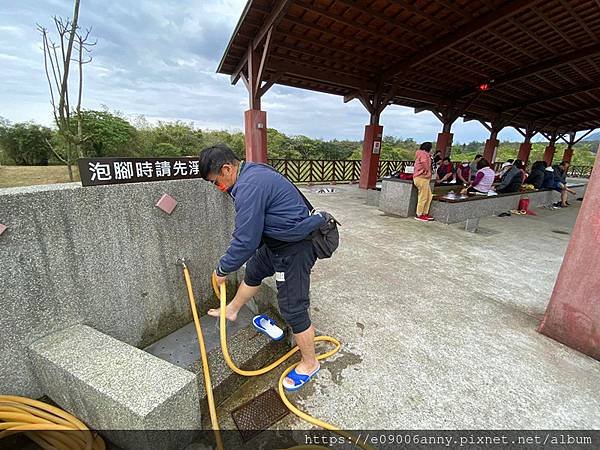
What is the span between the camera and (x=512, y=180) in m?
6.72

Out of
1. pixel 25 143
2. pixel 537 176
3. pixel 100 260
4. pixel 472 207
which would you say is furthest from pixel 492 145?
pixel 25 143

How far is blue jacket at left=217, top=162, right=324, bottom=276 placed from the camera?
4.56ft

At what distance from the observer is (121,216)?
66.1 inches

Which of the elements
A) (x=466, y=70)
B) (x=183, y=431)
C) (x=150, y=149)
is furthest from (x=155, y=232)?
(x=150, y=149)

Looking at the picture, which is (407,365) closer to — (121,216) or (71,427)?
(71,427)

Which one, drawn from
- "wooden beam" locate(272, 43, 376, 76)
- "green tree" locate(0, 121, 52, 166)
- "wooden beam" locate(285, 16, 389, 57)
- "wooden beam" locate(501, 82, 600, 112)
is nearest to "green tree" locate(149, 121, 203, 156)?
"green tree" locate(0, 121, 52, 166)

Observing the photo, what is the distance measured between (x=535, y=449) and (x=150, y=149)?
19.3m

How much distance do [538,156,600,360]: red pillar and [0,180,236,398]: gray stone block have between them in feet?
9.13

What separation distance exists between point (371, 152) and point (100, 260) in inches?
Result: 378

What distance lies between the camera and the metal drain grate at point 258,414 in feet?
4.66

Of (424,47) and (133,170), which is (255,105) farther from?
(133,170)

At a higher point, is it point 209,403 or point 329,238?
point 329,238

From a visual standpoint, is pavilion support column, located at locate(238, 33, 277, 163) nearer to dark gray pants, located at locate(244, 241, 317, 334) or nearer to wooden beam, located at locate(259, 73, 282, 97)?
wooden beam, located at locate(259, 73, 282, 97)

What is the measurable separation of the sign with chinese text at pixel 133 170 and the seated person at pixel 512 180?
765 centimetres
